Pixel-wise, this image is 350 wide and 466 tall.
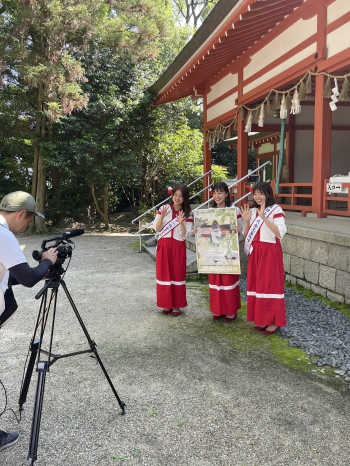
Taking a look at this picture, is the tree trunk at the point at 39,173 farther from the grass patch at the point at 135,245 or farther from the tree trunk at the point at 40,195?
the grass patch at the point at 135,245

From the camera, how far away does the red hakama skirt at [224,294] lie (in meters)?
4.03

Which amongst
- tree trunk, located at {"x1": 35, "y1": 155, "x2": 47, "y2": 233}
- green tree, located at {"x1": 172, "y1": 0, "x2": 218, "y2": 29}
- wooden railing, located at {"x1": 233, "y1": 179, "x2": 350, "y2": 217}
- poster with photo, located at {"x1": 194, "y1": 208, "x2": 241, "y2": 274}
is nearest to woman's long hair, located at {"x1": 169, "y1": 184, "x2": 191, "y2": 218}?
poster with photo, located at {"x1": 194, "y1": 208, "x2": 241, "y2": 274}

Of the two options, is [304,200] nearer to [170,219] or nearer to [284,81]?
[284,81]

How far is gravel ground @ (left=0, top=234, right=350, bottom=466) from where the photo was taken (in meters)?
2.05

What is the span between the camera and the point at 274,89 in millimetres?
6840

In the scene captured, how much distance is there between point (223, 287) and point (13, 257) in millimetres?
2605

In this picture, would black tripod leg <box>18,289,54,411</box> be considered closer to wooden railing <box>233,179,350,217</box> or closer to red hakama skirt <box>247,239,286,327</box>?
red hakama skirt <box>247,239,286,327</box>

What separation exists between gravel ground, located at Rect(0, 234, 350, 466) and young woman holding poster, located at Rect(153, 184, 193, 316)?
0.92 feet

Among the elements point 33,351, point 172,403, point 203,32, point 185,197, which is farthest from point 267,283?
point 203,32

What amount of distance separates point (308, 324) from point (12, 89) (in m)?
11.3

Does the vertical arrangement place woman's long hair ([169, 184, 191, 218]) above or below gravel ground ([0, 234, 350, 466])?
above

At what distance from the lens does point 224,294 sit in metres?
4.06

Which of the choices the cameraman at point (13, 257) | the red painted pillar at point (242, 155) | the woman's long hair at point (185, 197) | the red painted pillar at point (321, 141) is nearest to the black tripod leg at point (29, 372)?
the cameraman at point (13, 257)

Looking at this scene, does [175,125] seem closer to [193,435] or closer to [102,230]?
[102,230]
